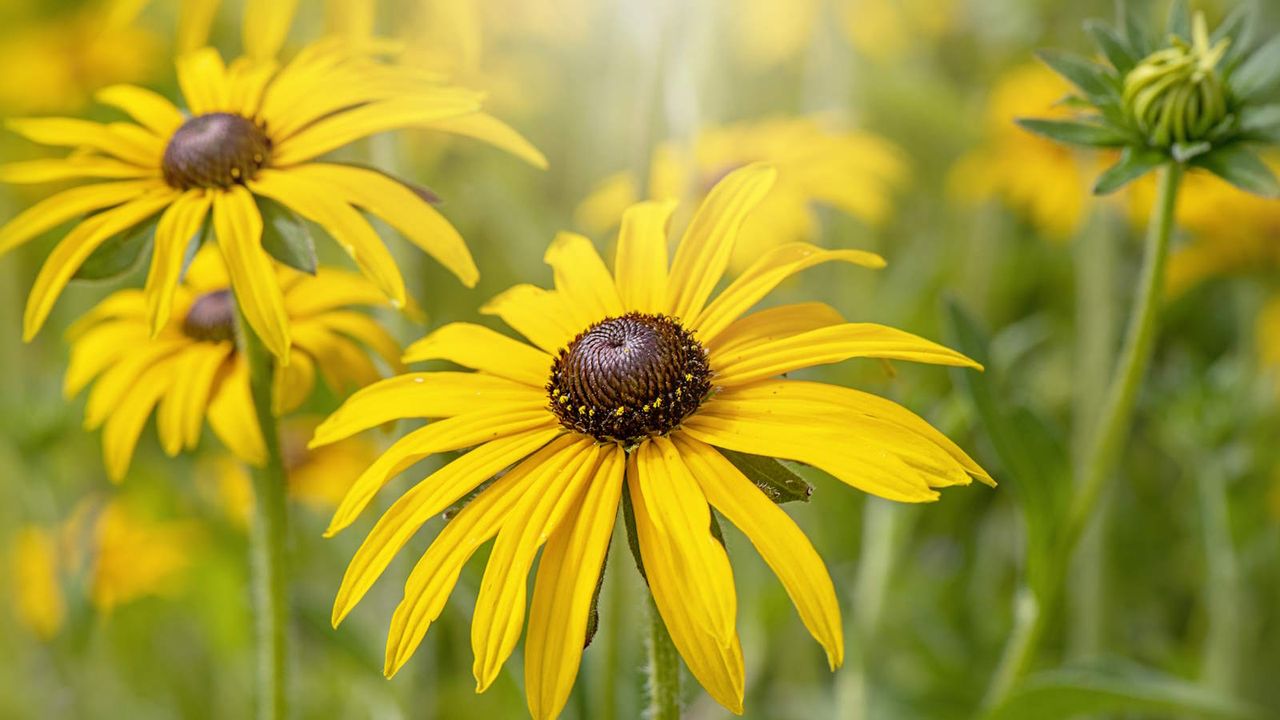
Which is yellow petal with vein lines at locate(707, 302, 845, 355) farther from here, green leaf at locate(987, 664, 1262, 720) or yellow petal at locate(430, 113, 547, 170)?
green leaf at locate(987, 664, 1262, 720)

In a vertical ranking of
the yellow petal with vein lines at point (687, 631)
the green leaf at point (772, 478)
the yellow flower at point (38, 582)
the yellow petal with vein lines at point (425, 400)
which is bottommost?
the yellow petal with vein lines at point (687, 631)

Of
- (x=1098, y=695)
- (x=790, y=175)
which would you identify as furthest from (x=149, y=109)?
(x=790, y=175)

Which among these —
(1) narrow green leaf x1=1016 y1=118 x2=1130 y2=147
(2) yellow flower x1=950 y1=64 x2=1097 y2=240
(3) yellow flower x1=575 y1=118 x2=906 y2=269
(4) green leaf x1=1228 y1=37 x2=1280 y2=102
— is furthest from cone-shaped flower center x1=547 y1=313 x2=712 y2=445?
(2) yellow flower x1=950 y1=64 x2=1097 y2=240

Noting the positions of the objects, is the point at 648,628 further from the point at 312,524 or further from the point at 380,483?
the point at 312,524

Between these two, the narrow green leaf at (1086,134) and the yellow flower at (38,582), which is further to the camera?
the yellow flower at (38,582)

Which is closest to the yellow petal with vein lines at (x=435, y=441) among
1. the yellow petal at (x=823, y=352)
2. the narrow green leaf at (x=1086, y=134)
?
the yellow petal at (x=823, y=352)

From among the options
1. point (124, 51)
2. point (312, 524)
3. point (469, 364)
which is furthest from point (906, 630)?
point (124, 51)

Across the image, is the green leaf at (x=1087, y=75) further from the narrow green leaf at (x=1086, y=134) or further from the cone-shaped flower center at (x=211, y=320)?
the cone-shaped flower center at (x=211, y=320)

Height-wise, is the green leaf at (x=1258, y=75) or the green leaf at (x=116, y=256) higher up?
the green leaf at (x=116, y=256)
